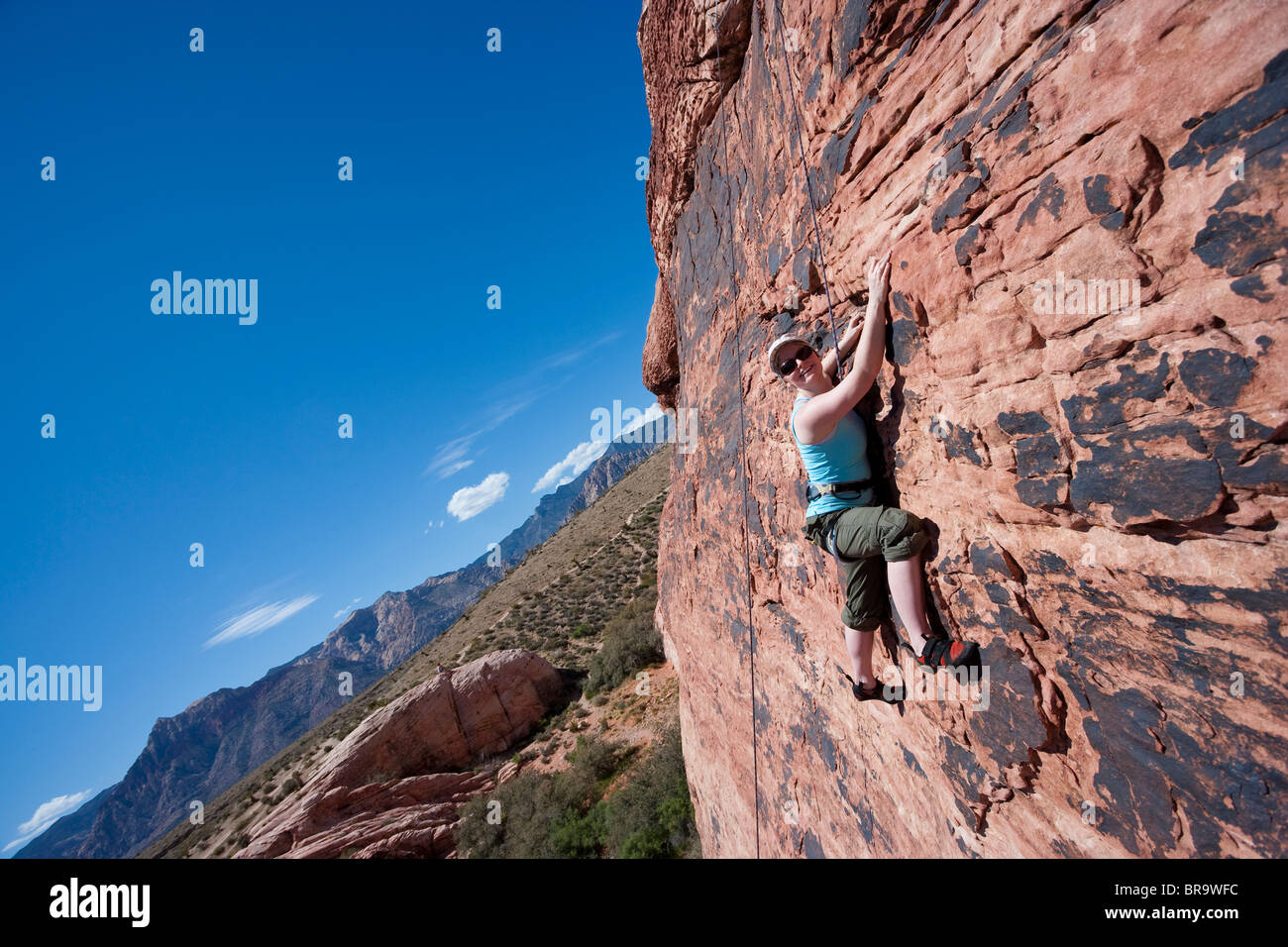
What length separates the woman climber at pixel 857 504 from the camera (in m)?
3.14

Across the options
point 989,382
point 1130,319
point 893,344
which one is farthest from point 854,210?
point 1130,319

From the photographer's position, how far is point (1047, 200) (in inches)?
91.7

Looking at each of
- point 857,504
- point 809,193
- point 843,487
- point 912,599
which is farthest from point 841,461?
point 809,193

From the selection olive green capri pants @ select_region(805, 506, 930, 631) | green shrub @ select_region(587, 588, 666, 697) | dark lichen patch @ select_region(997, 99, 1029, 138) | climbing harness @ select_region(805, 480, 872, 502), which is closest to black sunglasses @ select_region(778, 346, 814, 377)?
climbing harness @ select_region(805, 480, 872, 502)

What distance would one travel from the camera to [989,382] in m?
2.73

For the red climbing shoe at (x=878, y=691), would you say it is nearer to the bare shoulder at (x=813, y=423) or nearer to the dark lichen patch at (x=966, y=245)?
the bare shoulder at (x=813, y=423)

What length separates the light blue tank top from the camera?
342 centimetres

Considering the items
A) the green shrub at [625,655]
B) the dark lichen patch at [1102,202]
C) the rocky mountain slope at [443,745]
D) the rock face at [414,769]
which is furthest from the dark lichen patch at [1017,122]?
the green shrub at [625,655]

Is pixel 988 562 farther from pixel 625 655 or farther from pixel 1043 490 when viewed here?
pixel 625 655

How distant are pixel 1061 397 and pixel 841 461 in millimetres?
1257

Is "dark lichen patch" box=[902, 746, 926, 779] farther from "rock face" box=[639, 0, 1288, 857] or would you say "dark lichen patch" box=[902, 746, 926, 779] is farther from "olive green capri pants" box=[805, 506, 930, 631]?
"olive green capri pants" box=[805, 506, 930, 631]

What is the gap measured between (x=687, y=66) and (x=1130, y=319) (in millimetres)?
6660

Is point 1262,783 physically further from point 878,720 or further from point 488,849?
point 488,849
